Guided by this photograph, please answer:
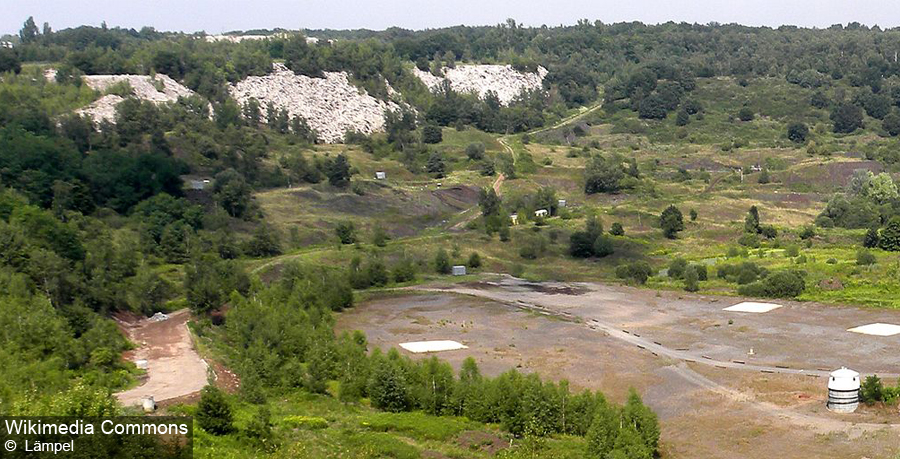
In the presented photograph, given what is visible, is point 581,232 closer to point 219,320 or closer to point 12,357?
point 219,320

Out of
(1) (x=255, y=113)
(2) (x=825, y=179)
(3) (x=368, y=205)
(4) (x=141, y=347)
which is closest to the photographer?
(4) (x=141, y=347)

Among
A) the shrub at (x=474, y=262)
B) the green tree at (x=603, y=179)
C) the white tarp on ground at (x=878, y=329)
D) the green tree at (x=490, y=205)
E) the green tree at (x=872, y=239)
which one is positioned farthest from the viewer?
Answer: the green tree at (x=603, y=179)

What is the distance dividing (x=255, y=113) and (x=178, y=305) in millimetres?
72744

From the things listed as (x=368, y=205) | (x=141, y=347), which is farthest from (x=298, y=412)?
(x=368, y=205)

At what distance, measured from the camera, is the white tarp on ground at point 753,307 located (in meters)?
70.8

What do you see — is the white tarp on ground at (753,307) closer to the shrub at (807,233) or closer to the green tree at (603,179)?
the shrub at (807,233)

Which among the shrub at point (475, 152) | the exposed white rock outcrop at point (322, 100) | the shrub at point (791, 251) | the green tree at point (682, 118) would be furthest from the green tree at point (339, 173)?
the green tree at point (682, 118)

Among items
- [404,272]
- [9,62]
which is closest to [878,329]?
[404,272]

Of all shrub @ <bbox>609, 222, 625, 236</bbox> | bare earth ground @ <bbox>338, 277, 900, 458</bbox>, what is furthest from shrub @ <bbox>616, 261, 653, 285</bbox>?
shrub @ <bbox>609, 222, 625, 236</bbox>

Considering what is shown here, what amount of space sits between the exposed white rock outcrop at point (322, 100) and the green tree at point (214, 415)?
11697 cm

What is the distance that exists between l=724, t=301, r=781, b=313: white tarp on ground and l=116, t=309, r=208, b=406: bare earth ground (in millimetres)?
39037

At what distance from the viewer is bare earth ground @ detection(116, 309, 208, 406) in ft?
161

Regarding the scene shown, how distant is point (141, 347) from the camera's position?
205 ft

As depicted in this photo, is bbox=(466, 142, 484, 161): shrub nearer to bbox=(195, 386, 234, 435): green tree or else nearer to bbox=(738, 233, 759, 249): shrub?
bbox=(738, 233, 759, 249): shrub
